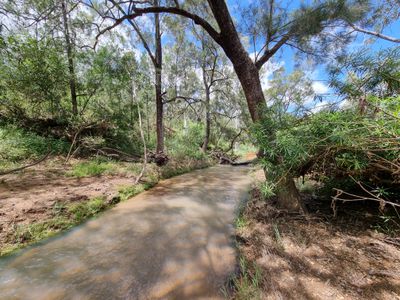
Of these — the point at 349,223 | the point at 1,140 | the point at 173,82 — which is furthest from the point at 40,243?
the point at 173,82

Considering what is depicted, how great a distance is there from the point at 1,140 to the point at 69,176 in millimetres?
2451

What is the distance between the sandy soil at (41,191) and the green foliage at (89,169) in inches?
7.8

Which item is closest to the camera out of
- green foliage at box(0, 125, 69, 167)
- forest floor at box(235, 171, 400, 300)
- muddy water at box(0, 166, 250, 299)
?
forest floor at box(235, 171, 400, 300)

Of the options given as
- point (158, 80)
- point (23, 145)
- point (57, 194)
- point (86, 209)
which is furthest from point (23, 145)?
point (158, 80)

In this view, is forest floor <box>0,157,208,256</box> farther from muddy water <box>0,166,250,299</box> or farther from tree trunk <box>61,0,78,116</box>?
tree trunk <box>61,0,78,116</box>

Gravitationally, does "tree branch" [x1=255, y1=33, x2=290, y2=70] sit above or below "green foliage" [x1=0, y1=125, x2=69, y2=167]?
above

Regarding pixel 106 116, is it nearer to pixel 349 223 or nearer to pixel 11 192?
pixel 11 192

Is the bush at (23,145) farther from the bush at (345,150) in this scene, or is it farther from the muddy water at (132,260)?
the bush at (345,150)

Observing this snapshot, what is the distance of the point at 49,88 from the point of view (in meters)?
6.20

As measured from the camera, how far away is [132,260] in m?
2.21

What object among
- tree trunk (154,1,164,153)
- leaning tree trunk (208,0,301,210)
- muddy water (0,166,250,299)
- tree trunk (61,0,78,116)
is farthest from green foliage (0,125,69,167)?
leaning tree trunk (208,0,301,210)

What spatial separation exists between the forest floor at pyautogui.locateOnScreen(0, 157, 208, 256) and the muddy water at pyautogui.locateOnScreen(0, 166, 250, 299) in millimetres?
281

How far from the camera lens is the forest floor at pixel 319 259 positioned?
1.43 meters

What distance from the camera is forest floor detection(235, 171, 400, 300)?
56.4 inches
